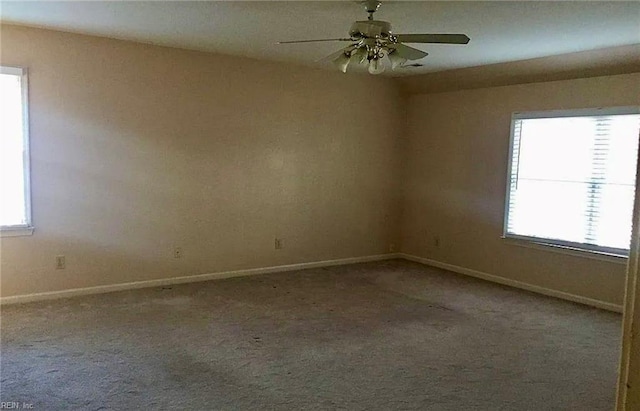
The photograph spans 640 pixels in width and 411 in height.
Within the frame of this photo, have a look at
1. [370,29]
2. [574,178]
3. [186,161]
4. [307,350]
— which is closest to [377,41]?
[370,29]

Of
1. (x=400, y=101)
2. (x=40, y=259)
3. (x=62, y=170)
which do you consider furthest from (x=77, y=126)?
(x=400, y=101)

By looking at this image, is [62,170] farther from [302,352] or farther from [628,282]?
[628,282]

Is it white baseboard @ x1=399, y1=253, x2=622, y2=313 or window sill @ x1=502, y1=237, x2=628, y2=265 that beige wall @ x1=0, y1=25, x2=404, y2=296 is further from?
window sill @ x1=502, y1=237, x2=628, y2=265

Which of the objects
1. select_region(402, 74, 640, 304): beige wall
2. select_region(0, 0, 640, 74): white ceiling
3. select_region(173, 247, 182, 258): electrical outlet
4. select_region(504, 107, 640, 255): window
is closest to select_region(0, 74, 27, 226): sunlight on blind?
select_region(0, 0, 640, 74): white ceiling

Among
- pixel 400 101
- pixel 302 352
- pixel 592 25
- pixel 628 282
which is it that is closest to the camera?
pixel 628 282

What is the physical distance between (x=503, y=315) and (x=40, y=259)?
13.3 feet

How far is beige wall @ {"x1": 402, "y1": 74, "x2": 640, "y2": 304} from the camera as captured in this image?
491 centimetres

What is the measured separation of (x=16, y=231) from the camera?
437cm

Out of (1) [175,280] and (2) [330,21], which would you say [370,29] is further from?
(1) [175,280]

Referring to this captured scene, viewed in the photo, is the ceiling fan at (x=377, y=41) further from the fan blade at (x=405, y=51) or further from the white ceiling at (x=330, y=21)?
the white ceiling at (x=330, y=21)

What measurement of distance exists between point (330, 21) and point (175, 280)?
2.97 meters

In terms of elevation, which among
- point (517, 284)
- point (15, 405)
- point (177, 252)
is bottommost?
point (15, 405)

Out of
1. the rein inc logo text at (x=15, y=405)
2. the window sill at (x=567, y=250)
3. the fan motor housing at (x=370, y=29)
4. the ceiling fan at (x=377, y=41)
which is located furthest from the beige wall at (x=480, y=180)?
the rein inc logo text at (x=15, y=405)

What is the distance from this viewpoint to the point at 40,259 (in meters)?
4.51
